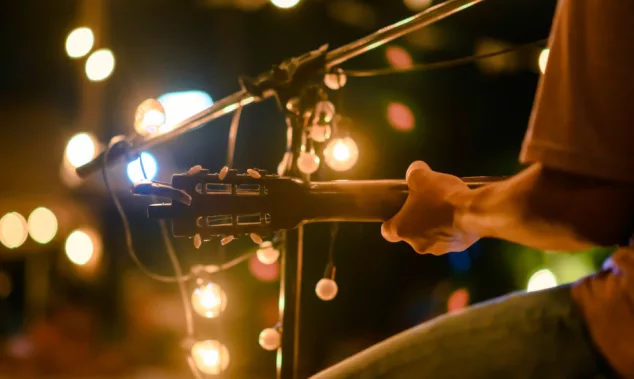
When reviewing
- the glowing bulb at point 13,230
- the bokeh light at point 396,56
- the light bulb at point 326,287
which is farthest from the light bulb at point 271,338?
the glowing bulb at point 13,230

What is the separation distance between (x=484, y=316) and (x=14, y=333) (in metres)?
3.57

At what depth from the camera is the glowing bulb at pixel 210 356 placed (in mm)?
1437

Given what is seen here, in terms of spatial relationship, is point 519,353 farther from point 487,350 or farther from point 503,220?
point 503,220

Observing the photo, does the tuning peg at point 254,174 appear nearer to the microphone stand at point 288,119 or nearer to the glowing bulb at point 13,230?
the microphone stand at point 288,119

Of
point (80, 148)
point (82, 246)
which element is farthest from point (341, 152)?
point (82, 246)

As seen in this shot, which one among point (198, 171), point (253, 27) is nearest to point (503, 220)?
point (198, 171)

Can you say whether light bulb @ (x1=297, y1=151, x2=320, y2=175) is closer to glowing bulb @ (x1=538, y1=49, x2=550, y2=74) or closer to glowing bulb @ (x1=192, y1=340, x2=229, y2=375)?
glowing bulb @ (x1=538, y1=49, x2=550, y2=74)

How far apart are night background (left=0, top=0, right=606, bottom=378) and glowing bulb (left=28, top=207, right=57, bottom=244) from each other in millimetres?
25

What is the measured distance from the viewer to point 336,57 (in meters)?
1.04

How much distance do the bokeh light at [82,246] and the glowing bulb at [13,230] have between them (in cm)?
40

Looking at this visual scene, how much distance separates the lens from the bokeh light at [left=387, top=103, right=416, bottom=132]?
→ 1.95 m

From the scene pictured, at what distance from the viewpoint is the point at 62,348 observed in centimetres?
300

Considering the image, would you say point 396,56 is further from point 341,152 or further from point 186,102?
point 186,102

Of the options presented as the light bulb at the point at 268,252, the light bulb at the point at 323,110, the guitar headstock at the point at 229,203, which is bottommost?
the guitar headstock at the point at 229,203
